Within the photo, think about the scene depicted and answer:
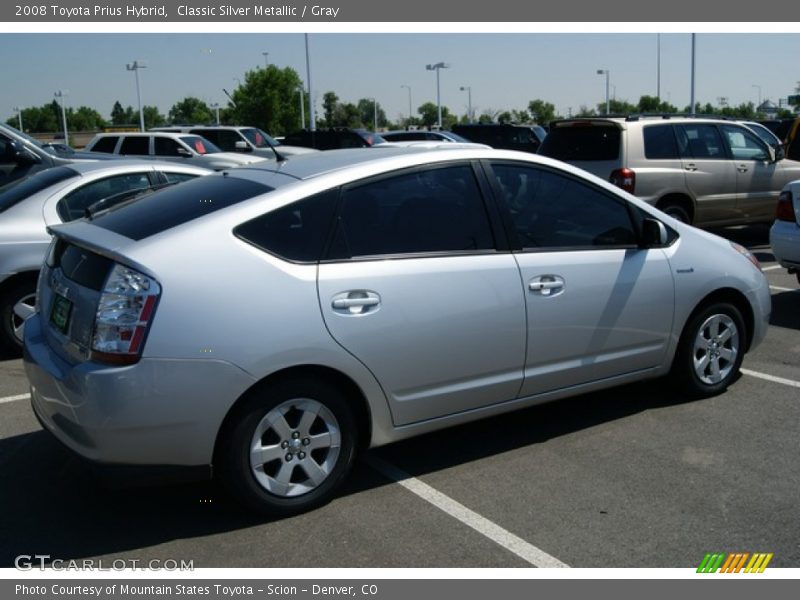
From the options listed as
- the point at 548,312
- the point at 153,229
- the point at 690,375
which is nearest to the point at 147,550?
the point at 153,229

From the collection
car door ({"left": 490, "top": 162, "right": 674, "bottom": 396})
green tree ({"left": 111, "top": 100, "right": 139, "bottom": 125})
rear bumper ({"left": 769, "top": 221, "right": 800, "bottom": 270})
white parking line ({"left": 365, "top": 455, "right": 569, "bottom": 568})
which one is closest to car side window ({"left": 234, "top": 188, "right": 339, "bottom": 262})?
car door ({"left": 490, "top": 162, "right": 674, "bottom": 396})

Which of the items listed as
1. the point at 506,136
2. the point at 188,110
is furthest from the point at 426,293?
the point at 188,110

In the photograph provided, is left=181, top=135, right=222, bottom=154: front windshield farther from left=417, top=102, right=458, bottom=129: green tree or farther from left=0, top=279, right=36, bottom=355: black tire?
left=417, top=102, right=458, bottom=129: green tree

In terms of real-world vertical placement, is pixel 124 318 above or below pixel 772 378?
above

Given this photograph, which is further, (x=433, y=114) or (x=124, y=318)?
(x=433, y=114)

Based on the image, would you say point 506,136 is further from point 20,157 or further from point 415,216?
point 415,216

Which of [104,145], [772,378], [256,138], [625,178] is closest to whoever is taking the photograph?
[772,378]

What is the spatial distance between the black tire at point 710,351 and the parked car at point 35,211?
185 inches

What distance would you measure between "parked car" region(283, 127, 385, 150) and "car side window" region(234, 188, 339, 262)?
57.7 feet

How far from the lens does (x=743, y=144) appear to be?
11.8 m

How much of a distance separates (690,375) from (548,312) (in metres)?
1.41

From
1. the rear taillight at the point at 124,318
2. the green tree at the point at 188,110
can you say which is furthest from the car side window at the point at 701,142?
the green tree at the point at 188,110

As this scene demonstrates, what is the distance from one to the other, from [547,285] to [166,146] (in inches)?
589

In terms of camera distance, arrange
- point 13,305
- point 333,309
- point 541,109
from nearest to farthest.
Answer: point 333,309
point 13,305
point 541,109
